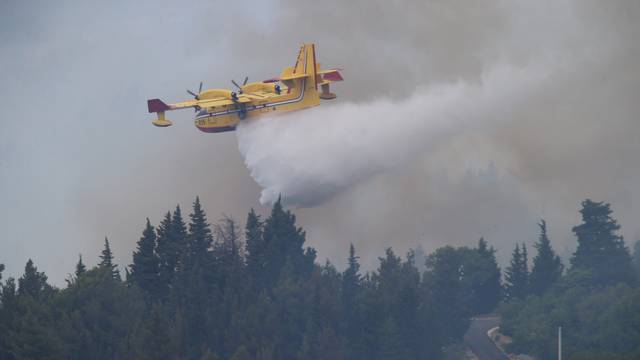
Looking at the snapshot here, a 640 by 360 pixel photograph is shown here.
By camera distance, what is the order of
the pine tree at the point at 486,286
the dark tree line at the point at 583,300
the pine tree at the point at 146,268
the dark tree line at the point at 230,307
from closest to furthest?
1. the dark tree line at the point at 230,307
2. the dark tree line at the point at 583,300
3. the pine tree at the point at 146,268
4. the pine tree at the point at 486,286

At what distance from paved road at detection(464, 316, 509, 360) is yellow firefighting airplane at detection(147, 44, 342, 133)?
25.3m

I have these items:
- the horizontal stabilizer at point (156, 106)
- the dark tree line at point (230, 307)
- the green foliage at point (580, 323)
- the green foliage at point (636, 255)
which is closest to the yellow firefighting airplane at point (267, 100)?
the horizontal stabilizer at point (156, 106)

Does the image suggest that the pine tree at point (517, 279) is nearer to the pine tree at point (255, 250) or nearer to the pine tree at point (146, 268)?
the pine tree at point (255, 250)

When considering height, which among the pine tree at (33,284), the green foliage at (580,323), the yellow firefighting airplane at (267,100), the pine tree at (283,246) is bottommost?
the green foliage at (580,323)

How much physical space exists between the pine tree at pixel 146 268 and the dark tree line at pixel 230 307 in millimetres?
88

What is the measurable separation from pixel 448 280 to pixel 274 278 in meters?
15.1

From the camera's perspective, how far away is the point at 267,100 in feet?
320

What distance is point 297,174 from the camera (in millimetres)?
100250

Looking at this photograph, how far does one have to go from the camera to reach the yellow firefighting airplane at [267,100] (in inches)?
3809

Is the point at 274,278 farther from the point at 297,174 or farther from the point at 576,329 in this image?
the point at 576,329

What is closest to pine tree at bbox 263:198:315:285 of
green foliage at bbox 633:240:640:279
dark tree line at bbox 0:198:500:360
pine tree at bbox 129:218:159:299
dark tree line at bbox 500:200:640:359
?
dark tree line at bbox 0:198:500:360

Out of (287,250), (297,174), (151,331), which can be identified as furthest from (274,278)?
(151,331)

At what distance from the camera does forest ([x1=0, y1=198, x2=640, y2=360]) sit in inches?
3807

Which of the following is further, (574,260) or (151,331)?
(574,260)
